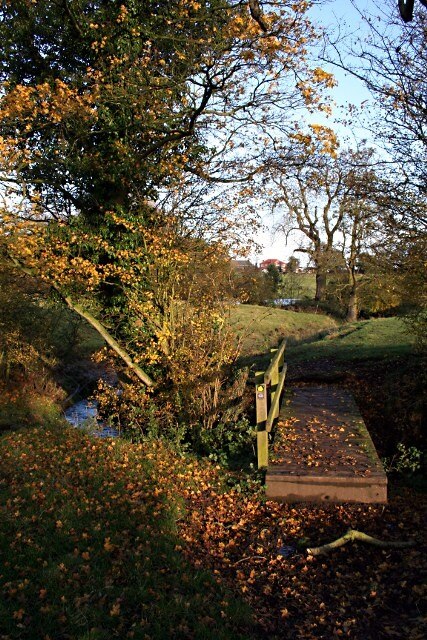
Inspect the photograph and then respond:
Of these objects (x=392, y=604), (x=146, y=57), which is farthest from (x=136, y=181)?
(x=392, y=604)

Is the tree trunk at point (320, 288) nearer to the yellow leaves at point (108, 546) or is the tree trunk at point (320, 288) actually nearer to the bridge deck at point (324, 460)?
the bridge deck at point (324, 460)

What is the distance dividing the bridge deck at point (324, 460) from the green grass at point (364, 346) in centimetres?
570

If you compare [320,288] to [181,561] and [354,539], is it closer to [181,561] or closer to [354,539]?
[354,539]

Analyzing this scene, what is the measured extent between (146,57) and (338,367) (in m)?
8.88

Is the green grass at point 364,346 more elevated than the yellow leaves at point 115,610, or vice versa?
the green grass at point 364,346

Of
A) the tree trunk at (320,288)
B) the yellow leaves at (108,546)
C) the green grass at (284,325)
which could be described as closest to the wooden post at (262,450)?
the yellow leaves at (108,546)

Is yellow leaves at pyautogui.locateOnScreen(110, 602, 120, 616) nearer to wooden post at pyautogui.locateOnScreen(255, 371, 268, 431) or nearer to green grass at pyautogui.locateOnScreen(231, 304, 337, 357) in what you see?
wooden post at pyautogui.locateOnScreen(255, 371, 268, 431)

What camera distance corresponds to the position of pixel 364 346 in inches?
679

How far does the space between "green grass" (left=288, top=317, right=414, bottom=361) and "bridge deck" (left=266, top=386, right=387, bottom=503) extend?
570 centimetres

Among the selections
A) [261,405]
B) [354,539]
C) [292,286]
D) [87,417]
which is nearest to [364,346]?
[87,417]

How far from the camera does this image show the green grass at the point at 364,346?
15.6 metres

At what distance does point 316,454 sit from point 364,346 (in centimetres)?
1010

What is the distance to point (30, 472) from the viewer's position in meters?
7.12

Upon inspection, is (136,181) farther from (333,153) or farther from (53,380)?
(53,380)
